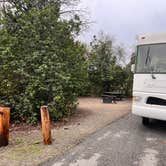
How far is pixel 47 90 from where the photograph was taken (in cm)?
977

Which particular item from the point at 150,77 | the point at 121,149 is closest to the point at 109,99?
the point at 150,77

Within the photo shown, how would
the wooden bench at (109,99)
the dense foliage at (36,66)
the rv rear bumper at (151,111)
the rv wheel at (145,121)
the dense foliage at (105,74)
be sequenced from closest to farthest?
the rv rear bumper at (151,111), the rv wheel at (145,121), the dense foliage at (36,66), the wooden bench at (109,99), the dense foliage at (105,74)

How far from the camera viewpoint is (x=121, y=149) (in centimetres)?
639

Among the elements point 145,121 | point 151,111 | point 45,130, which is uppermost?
point 151,111

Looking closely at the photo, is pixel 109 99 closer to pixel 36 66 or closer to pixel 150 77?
pixel 36 66

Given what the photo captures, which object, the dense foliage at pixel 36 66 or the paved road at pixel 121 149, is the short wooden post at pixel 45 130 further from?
the dense foliage at pixel 36 66

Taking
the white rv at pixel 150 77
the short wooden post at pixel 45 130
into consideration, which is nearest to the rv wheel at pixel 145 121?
the white rv at pixel 150 77

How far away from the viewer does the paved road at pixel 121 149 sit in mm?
5492

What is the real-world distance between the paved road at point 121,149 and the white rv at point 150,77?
2.35 feet

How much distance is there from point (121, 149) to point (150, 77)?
2.46m

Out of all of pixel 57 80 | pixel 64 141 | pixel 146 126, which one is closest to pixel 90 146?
pixel 64 141

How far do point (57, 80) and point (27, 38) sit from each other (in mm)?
1900

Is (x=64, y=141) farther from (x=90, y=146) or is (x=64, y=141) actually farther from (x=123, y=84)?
(x=123, y=84)

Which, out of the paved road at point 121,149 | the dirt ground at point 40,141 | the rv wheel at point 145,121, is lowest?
the dirt ground at point 40,141
